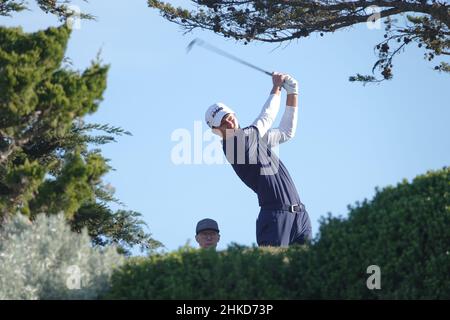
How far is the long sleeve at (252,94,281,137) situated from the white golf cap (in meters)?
0.37

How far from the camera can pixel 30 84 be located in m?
8.94

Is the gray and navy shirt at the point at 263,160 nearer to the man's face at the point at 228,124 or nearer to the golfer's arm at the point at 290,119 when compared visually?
the golfer's arm at the point at 290,119

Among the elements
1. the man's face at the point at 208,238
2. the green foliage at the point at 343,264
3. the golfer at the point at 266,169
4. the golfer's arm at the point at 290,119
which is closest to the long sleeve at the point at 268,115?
the golfer at the point at 266,169

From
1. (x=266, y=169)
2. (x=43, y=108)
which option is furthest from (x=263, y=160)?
(x=43, y=108)

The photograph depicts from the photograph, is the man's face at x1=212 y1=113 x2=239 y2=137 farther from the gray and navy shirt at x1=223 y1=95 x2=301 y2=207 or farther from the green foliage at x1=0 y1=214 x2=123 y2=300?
the green foliage at x1=0 y1=214 x2=123 y2=300

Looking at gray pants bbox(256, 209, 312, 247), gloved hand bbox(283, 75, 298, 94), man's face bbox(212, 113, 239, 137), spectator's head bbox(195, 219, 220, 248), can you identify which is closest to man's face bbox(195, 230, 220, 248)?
spectator's head bbox(195, 219, 220, 248)

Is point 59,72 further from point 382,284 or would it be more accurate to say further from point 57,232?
point 382,284

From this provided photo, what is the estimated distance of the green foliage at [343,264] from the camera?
7.86 metres

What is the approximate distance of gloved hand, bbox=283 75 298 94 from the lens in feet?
37.0

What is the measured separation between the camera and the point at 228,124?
1096 centimetres

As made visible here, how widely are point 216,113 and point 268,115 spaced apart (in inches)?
25.9
